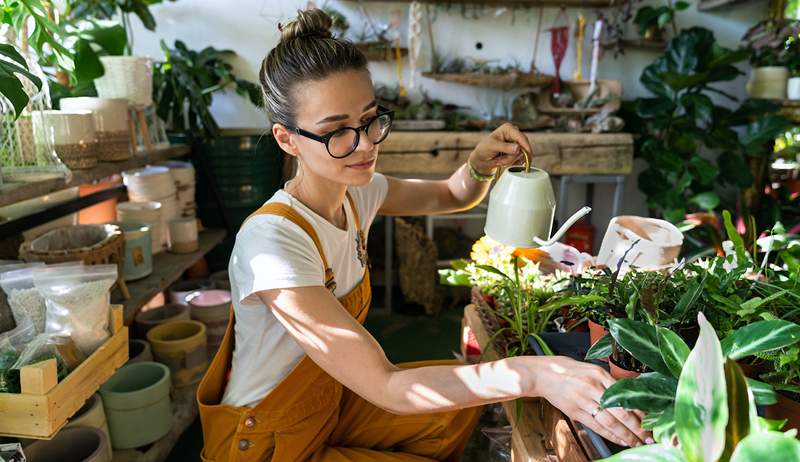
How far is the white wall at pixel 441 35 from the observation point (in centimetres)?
340

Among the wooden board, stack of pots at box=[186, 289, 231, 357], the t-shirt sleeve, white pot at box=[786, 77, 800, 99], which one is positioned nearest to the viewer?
the t-shirt sleeve

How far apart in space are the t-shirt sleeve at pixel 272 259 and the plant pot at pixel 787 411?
2.41ft

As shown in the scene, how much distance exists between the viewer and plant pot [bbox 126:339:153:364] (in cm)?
192

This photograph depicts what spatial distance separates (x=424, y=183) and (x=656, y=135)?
7.75 ft

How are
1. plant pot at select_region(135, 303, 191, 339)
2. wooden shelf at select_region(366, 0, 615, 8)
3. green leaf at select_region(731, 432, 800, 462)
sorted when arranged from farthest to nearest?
1. wooden shelf at select_region(366, 0, 615, 8)
2. plant pot at select_region(135, 303, 191, 339)
3. green leaf at select_region(731, 432, 800, 462)

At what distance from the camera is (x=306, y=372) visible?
1149 mm

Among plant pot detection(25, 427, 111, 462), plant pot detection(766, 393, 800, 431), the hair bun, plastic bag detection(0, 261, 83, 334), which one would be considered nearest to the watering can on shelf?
plant pot detection(766, 393, 800, 431)

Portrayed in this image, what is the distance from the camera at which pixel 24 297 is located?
1300 mm

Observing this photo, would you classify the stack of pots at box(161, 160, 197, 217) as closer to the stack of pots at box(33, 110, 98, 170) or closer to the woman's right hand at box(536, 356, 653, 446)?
the stack of pots at box(33, 110, 98, 170)

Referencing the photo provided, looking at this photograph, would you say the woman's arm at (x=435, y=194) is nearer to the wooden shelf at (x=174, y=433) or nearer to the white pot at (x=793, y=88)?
the wooden shelf at (x=174, y=433)

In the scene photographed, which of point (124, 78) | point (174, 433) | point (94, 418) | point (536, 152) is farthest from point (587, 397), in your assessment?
point (536, 152)

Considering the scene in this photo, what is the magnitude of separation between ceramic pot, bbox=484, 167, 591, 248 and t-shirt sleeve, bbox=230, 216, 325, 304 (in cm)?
37

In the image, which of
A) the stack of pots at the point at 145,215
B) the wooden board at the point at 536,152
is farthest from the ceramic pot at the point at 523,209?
the wooden board at the point at 536,152

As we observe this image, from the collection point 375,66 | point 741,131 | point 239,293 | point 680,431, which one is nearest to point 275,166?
point 375,66
